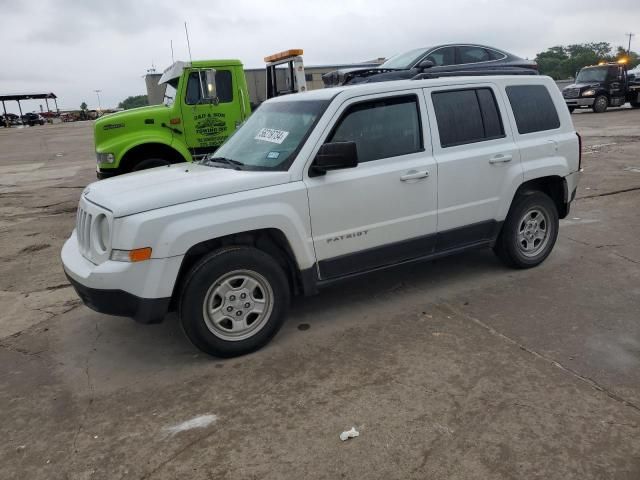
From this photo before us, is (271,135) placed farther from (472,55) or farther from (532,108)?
(472,55)

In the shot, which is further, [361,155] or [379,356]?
[361,155]

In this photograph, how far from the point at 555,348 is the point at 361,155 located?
1939mm

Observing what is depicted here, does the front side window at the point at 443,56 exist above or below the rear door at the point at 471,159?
above

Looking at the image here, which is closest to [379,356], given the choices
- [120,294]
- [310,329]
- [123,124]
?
[310,329]

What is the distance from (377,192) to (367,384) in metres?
1.47

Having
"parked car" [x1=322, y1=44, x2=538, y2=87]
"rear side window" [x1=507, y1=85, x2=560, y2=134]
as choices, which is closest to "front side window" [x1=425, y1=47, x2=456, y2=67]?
"parked car" [x1=322, y1=44, x2=538, y2=87]

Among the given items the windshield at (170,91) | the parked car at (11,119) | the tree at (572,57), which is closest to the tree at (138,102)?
the windshield at (170,91)

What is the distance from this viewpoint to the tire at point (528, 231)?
482cm

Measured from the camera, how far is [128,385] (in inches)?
134

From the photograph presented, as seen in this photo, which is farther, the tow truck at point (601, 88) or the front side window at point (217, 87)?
the tow truck at point (601, 88)

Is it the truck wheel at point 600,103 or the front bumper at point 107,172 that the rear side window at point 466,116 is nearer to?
the front bumper at point 107,172

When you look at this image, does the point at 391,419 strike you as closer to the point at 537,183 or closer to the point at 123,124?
the point at 537,183

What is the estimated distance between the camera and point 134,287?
10.8 feet

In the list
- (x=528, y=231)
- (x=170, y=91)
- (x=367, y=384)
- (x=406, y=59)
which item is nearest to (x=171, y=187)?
(x=367, y=384)
